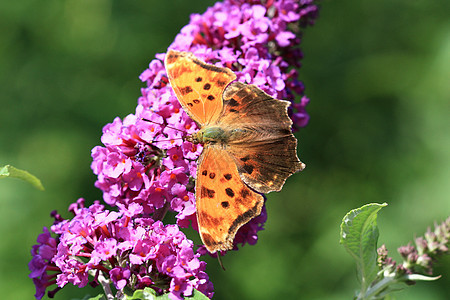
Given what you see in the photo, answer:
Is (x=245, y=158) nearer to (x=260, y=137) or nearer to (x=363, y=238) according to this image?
(x=260, y=137)

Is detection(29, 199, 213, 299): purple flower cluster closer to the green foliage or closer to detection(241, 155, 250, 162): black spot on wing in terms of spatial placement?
detection(241, 155, 250, 162): black spot on wing

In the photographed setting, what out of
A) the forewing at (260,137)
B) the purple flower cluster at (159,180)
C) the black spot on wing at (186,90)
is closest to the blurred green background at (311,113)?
the purple flower cluster at (159,180)

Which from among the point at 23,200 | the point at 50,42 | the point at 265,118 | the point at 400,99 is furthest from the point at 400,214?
the point at 50,42

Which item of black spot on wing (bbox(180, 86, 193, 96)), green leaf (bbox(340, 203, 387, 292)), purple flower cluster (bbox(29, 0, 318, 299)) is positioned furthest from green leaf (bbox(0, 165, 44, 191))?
green leaf (bbox(340, 203, 387, 292))

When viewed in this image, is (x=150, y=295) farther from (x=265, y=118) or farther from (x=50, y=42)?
(x=50, y=42)

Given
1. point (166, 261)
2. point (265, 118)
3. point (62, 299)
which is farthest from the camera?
point (62, 299)
